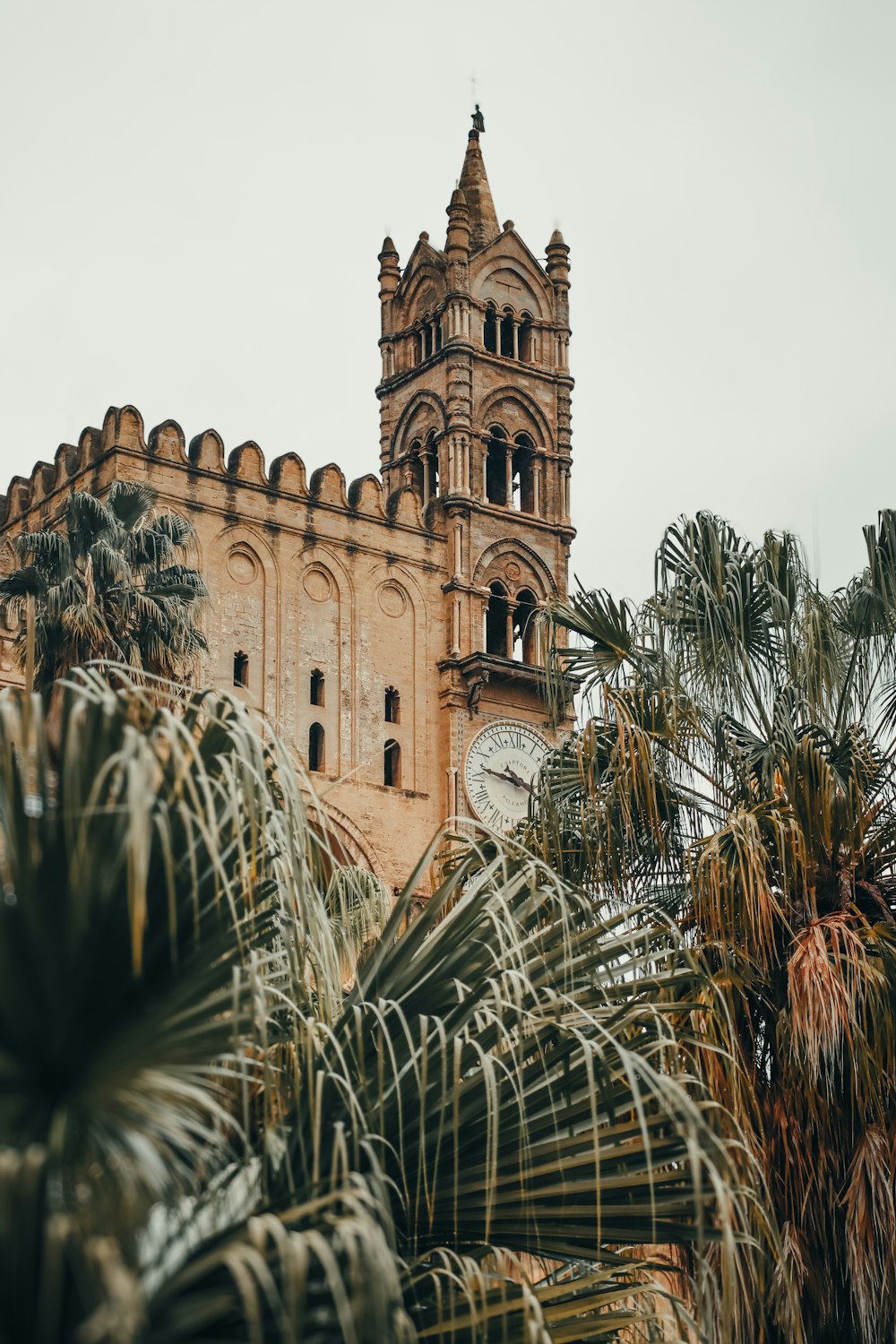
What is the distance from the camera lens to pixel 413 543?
3969 centimetres

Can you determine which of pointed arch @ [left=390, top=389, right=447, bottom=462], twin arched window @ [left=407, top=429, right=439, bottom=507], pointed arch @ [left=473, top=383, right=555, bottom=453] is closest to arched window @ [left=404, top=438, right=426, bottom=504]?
twin arched window @ [left=407, top=429, right=439, bottom=507]

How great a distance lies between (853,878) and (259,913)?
6716 mm

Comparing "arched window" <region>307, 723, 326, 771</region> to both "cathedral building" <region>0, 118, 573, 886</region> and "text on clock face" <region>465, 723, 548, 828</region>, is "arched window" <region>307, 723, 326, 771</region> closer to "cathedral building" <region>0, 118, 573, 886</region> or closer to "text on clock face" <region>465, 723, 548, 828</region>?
"cathedral building" <region>0, 118, 573, 886</region>

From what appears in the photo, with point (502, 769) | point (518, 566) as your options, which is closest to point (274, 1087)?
point (502, 769)

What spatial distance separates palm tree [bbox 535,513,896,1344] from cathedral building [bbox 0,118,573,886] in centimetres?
1947

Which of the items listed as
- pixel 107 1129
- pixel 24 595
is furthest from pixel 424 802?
pixel 107 1129

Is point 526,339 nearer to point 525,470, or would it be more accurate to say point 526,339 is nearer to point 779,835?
point 525,470

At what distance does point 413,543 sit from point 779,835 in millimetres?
26070

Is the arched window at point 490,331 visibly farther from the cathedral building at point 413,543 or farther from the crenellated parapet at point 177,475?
the crenellated parapet at point 177,475

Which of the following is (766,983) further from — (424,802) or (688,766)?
(424,802)

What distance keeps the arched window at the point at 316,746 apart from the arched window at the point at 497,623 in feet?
15.7

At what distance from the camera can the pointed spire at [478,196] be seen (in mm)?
43312

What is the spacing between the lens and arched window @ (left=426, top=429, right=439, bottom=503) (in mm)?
41438

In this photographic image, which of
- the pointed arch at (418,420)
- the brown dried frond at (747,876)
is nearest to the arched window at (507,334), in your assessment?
the pointed arch at (418,420)
